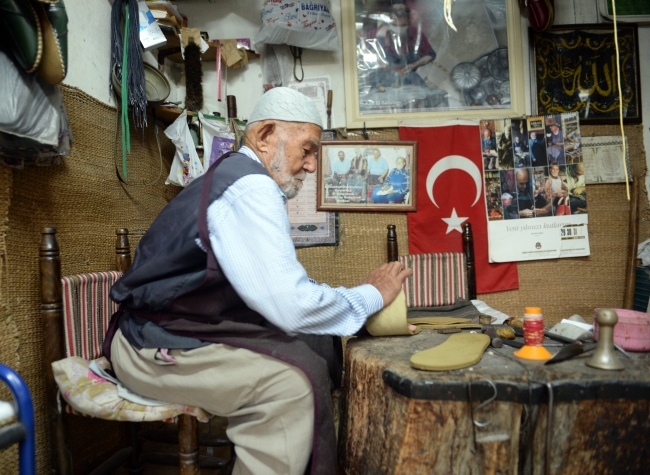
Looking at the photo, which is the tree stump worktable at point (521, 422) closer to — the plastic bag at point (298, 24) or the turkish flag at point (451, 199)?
the turkish flag at point (451, 199)

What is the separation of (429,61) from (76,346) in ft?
9.58

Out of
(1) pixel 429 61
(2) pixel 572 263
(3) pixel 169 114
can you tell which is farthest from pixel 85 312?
(2) pixel 572 263

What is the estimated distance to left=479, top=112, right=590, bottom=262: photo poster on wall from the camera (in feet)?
11.0

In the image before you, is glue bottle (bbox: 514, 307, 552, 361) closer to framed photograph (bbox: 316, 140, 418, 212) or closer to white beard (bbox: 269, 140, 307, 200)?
white beard (bbox: 269, 140, 307, 200)

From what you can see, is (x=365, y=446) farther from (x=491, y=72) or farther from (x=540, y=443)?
(x=491, y=72)

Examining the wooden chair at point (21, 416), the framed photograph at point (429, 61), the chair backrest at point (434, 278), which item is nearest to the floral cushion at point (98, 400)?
the wooden chair at point (21, 416)

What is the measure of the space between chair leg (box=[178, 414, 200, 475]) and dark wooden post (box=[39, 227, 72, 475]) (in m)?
0.50

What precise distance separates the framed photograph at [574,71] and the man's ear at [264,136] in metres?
2.52

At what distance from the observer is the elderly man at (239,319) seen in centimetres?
126

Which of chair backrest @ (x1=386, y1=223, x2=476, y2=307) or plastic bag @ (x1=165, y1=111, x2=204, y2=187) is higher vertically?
plastic bag @ (x1=165, y1=111, x2=204, y2=187)

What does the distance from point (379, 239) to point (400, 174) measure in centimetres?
51

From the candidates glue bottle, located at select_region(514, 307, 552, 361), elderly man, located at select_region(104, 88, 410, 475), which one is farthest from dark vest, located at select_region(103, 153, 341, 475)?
glue bottle, located at select_region(514, 307, 552, 361)

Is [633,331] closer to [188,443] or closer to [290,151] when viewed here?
[290,151]

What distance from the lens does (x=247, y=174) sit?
4.46 ft
